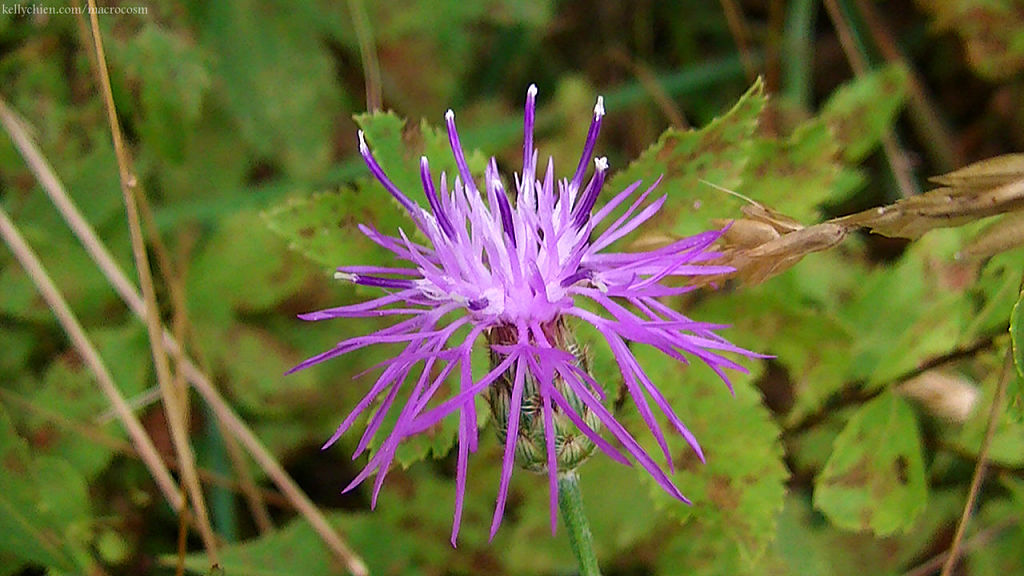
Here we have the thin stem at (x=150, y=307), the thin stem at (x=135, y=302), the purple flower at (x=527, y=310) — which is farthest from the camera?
the thin stem at (x=135, y=302)

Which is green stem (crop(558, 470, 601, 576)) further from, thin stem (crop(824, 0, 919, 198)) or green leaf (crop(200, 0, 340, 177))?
thin stem (crop(824, 0, 919, 198))

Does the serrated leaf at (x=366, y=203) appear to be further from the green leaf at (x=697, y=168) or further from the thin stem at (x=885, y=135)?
the thin stem at (x=885, y=135)

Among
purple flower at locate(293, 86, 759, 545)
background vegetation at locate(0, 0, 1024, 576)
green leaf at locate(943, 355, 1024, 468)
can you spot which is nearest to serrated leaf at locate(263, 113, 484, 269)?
background vegetation at locate(0, 0, 1024, 576)

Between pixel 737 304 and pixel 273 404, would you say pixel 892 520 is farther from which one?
pixel 273 404

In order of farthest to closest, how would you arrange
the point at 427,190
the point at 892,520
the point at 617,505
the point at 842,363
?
the point at 617,505 < the point at 842,363 < the point at 892,520 < the point at 427,190

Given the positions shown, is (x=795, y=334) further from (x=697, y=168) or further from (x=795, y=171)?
(x=697, y=168)

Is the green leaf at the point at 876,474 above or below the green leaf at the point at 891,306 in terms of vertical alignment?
below

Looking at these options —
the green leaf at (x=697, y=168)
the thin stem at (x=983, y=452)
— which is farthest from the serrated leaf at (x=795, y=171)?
the thin stem at (x=983, y=452)

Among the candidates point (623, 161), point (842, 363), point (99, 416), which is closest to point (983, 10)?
point (623, 161)
